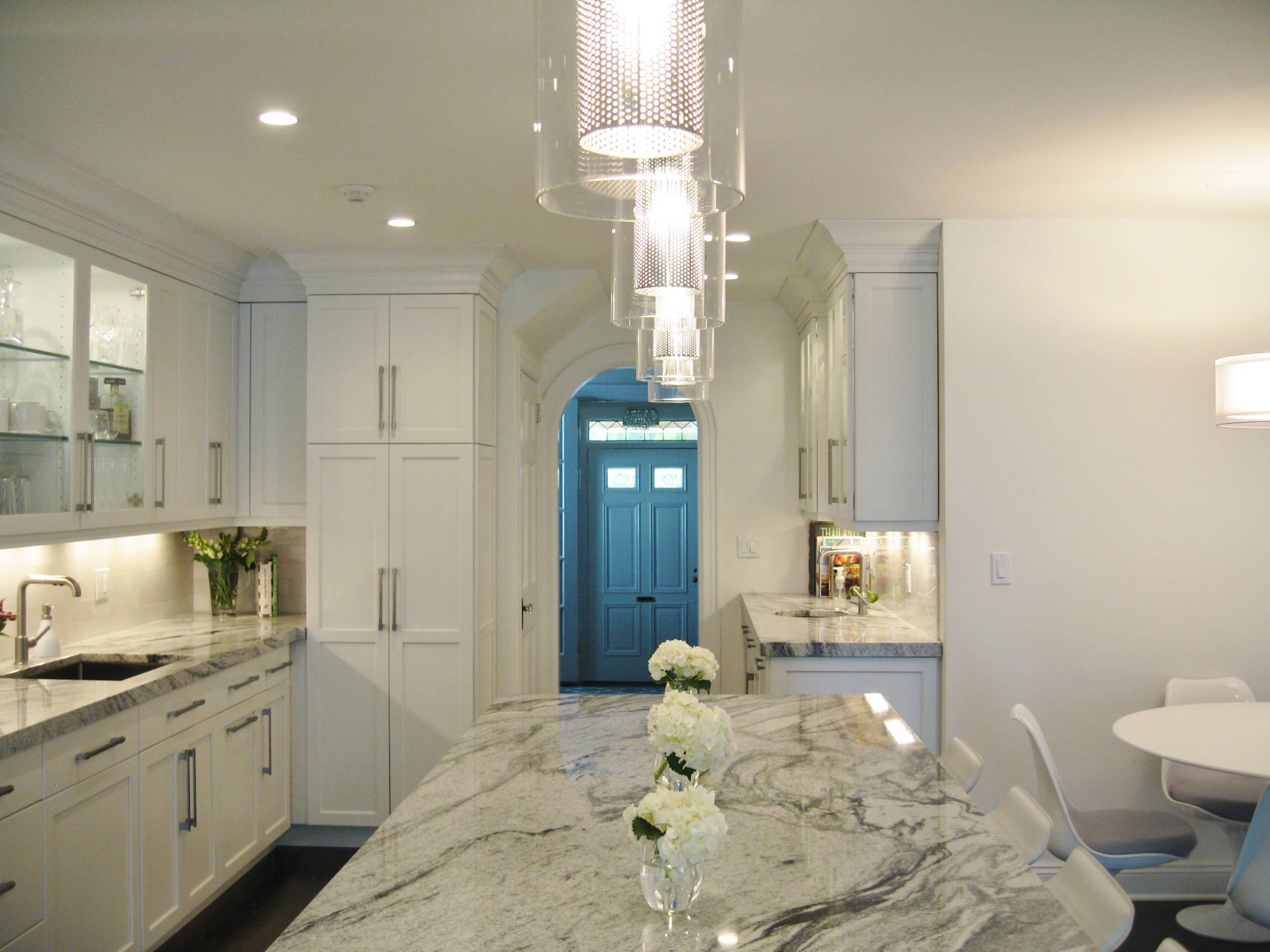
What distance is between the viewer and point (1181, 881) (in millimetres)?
3801

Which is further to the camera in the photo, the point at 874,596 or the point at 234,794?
the point at 874,596

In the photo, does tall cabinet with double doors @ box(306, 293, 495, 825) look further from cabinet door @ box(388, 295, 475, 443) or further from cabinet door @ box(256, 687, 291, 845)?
cabinet door @ box(256, 687, 291, 845)

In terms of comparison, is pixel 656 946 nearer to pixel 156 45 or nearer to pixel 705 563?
pixel 156 45

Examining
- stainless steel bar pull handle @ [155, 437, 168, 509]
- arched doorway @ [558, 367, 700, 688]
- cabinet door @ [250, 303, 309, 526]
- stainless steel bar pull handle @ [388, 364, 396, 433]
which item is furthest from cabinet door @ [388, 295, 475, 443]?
arched doorway @ [558, 367, 700, 688]

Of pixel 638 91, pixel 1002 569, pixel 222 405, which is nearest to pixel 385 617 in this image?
pixel 222 405

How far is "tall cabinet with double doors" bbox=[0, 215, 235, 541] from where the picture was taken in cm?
311

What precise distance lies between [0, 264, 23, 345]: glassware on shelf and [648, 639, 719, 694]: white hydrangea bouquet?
2.22 metres

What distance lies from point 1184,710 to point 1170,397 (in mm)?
1218

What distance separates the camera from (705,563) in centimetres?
555

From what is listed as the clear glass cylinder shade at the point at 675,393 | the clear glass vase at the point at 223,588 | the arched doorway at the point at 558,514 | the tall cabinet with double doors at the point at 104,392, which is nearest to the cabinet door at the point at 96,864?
the tall cabinet with double doors at the point at 104,392

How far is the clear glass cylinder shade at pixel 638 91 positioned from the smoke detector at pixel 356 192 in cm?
235

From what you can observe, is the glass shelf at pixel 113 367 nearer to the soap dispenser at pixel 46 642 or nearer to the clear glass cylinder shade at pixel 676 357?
the soap dispenser at pixel 46 642

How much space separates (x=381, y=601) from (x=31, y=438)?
1.65 m

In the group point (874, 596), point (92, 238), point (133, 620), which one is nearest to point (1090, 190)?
point (874, 596)
